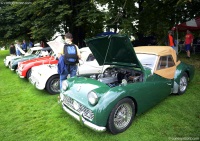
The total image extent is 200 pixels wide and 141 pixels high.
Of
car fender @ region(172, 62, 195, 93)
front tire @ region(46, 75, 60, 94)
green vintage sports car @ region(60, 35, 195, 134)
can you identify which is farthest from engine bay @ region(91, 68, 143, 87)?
front tire @ region(46, 75, 60, 94)

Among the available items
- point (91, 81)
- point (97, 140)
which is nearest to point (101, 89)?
point (91, 81)

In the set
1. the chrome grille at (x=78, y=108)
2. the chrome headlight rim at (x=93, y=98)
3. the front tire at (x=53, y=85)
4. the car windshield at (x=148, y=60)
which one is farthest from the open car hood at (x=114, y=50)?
the front tire at (x=53, y=85)

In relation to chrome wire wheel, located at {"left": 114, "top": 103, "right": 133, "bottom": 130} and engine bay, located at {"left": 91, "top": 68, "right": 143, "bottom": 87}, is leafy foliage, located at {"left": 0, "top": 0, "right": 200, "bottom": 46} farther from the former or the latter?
chrome wire wheel, located at {"left": 114, "top": 103, "right": 133, "bottom": 130}

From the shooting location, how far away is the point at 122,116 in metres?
3.72

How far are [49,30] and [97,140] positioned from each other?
11.7m

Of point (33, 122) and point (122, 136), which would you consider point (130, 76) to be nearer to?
point (122, 136)

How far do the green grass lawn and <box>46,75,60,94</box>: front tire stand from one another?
0.30 metres

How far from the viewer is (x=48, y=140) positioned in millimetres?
3666

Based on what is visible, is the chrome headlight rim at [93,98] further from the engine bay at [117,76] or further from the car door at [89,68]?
the car door at [89,68]

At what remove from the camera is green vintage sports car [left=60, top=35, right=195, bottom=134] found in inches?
135

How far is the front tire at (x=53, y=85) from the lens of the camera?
608 centimetres

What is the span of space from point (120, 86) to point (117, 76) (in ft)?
3.94

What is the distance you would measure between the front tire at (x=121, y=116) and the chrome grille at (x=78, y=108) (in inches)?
14.9

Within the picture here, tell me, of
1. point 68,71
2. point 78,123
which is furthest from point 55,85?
point 78,123
